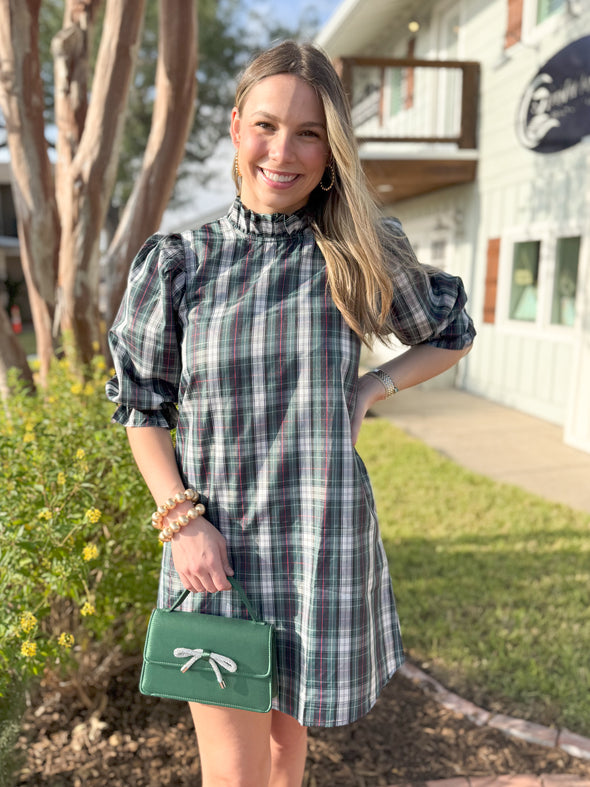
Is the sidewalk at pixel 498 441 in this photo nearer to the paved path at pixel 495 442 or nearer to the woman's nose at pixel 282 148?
the paved path at pixel 495 442

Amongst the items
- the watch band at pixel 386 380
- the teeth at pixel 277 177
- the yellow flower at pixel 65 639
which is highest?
the teeth at pixel 277 177

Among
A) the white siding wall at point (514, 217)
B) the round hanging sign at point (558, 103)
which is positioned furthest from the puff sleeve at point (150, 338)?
the round hanging sign at point (558, 103)

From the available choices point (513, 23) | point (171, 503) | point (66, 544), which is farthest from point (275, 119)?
point (513, 23)

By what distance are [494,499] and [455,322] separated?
346 cm

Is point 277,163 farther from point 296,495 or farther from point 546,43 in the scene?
point 546,43

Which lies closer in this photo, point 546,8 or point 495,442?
point 495,442

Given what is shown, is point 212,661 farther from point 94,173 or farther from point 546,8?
point 546,8

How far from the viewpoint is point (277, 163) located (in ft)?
4.39

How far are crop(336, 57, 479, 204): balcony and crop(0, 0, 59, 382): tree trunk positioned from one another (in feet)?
15.1

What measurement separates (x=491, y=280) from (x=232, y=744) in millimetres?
7955

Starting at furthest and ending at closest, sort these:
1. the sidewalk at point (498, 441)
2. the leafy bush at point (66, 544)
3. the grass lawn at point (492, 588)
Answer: the sidewalk at point (498, 441), the grass lawn at point (492, 588), the leafy bush at point (66, 544)

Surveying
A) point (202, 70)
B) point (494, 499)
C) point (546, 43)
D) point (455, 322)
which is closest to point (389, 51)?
point (546, 43)

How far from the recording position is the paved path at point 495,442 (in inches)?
199

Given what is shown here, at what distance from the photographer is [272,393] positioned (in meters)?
1.33
